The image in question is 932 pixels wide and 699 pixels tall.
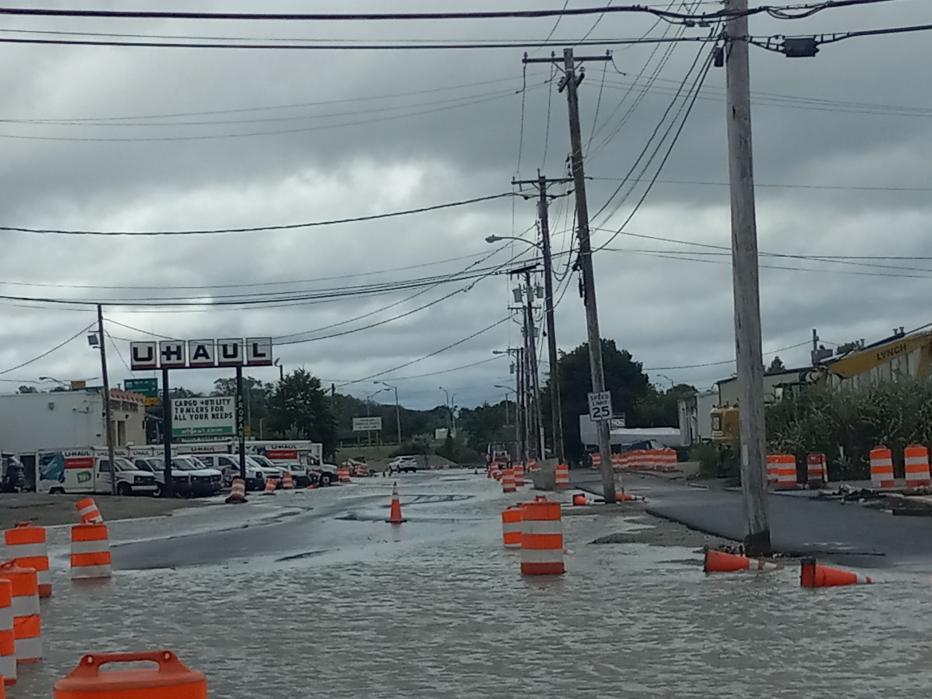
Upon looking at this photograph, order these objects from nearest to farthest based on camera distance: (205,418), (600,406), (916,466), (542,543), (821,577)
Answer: (821,577) < (542,543) < (916,466) < (600,406) < (205,418)

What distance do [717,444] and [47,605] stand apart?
38356 mm

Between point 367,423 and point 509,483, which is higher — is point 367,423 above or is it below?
above

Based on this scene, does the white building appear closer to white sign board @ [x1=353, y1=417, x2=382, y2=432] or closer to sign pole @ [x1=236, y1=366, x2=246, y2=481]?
sign pole @ [x1=236, y1=366, x2=246, y2=481]

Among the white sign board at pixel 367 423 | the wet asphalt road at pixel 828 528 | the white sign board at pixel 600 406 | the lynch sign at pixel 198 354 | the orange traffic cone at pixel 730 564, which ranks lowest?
the wet asphalt road at pixel 828 528

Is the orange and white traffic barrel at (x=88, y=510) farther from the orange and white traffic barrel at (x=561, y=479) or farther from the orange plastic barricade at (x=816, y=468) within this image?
the orange and white traffic barrel at (x=561, y=479)

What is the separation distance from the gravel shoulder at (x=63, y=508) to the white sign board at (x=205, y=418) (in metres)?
33.3

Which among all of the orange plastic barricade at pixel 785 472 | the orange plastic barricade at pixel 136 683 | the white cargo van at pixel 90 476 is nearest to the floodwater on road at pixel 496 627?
the orange plastic barricade at pixel 136 683

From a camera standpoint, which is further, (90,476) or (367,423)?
(367,423)

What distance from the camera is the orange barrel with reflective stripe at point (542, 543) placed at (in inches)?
637

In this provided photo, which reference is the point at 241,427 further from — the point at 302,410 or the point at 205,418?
the point at 302,410

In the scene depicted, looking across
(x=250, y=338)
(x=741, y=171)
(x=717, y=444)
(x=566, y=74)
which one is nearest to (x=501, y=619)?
(x=741, y=171)

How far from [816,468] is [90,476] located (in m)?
35.6

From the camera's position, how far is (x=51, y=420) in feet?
271

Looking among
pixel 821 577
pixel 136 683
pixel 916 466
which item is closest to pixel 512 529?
pixel 821 577
